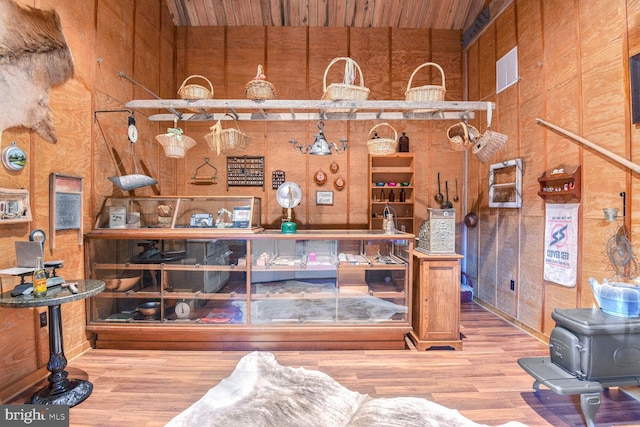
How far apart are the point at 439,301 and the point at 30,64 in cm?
451

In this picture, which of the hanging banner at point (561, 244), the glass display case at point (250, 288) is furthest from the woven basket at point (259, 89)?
the hanging banner at point (561, 244)

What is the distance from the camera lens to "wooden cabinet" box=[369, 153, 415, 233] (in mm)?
5191

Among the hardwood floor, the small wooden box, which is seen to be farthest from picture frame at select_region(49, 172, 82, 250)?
the small wooden box

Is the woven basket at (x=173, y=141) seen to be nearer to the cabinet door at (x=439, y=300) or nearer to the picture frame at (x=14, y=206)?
the picture frame at (x=14, y=206)

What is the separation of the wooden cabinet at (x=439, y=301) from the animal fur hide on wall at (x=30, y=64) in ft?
12.9

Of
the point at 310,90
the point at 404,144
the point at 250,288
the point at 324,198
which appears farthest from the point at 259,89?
the point at 404,144

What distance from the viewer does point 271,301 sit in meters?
3.46

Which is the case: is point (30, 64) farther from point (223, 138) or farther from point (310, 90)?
point (310, 90)

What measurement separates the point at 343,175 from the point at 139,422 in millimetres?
4327

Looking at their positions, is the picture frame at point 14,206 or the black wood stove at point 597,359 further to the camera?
the picture frame at point 14,206

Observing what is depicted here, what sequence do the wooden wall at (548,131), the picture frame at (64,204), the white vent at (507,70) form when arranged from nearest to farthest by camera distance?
the wooden wall at (548,131) < the picture frame at (64,204) < the white vent at (507,70)

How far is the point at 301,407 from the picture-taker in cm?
233

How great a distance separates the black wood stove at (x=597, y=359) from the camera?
211cm

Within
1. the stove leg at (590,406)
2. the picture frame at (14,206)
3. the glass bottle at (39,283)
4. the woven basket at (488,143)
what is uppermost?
the woven basket at (488,143)
